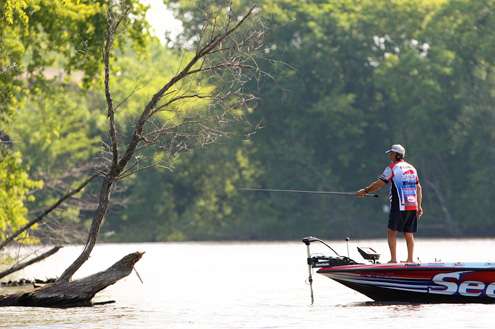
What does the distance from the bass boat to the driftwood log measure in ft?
10.1

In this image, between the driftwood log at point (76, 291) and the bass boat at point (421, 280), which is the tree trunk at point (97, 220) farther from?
the bass boat at point (421, 280)

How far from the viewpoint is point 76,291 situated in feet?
73.3

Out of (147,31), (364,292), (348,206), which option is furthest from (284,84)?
(364,292)

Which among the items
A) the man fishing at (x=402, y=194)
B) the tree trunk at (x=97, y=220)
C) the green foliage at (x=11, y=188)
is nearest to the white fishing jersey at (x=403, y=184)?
the man fishing at (x=402, y=194)

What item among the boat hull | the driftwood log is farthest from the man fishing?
the driftwood log

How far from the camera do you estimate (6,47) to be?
32875 mm

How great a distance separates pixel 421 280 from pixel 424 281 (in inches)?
1.9

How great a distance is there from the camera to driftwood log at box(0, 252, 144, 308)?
22219 mm

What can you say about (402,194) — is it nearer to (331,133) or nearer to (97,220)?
(97,220)

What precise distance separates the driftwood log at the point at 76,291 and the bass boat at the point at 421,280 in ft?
10.1

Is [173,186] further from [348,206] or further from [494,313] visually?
[494,313]

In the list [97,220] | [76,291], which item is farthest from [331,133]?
[76,291]

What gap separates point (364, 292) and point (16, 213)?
1437 centimetres

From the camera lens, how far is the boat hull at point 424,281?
2034 cm
